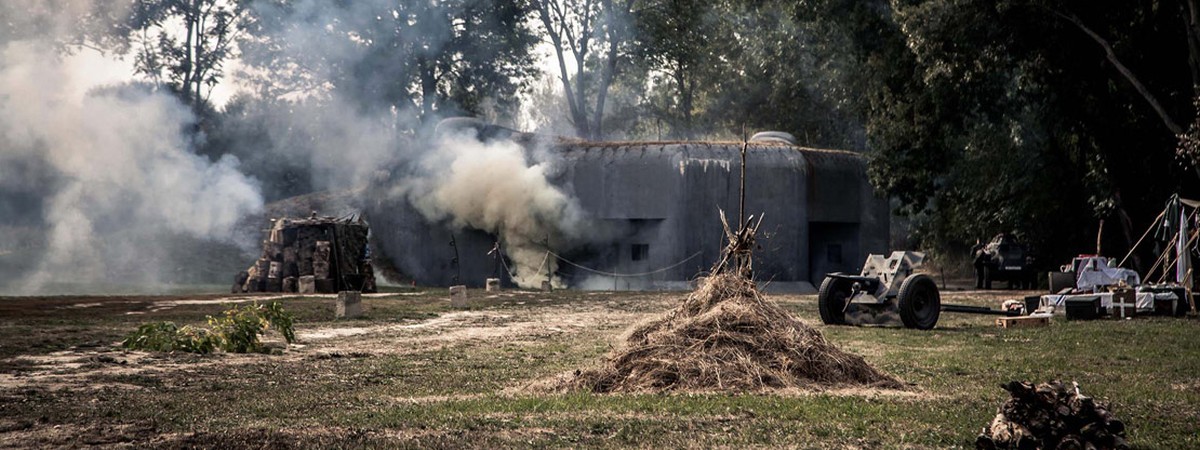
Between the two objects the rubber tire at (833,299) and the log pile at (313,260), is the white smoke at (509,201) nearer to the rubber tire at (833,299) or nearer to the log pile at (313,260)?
the log pile at (313,260)

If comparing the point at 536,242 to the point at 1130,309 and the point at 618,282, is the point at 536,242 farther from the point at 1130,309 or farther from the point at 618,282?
the point at 1130,309

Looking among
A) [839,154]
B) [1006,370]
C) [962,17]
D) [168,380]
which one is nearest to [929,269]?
[839,154]

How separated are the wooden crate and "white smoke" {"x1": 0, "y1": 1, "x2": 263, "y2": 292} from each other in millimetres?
27371

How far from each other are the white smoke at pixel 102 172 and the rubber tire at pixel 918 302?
26.1 m

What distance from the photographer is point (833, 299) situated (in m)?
19.8

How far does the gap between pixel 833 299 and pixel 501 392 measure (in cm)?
1030

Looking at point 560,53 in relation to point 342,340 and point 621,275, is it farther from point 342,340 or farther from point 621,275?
point 342,340

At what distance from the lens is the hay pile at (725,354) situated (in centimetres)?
1066

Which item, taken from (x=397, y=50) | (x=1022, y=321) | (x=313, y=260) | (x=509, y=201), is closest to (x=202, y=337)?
(x=1022, y=321)

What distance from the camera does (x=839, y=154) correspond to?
40.4 metres

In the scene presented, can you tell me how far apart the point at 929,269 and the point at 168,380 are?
48.1 m

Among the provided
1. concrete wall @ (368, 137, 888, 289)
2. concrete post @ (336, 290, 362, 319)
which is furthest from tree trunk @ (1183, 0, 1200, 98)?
concrete post @ (336, 290, 362, 319)

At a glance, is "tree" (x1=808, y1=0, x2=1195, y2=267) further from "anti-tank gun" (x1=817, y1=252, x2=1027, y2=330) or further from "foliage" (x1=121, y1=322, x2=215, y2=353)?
"foliage" (x1=121, y1=322, x2=215, y2=353)

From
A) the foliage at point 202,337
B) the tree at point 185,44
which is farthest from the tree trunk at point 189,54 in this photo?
the foliage at point 202,337
